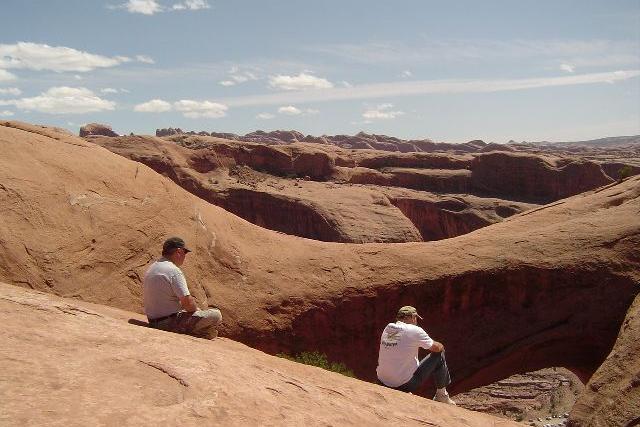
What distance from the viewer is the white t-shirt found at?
7277mm

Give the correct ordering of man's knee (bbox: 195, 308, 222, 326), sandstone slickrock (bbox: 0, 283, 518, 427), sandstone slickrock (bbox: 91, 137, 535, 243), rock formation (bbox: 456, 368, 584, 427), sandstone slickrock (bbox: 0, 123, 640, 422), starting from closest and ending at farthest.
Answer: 1. sandstone slickrock (bbox: 0, 283, 518, 427)
2. man's knee (bbox: 195, 308, 222, 326)
3. sandstone slickrock (bbox: 0, 123, 640, 422)
4. rock formation (bbox: 456, 368, 584, 427)
5. sandstone slickrock (bbox: 91, 137, 535, 243)

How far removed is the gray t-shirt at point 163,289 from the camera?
6891 millimetres

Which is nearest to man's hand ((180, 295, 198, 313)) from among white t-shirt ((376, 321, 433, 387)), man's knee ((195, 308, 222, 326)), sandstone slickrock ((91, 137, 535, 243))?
man's knee ((195, 308, 222, 326))

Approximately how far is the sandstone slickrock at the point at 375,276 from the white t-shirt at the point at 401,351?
408 centimetres

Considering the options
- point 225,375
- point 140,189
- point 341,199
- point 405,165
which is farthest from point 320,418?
point 405,165

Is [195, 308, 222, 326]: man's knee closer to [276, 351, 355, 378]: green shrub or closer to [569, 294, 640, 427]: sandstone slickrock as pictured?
[276, 351, 355, 378]: green shrub

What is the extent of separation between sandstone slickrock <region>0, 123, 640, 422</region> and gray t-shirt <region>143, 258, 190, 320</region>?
3127 millimetres

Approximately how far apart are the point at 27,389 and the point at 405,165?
5290cm

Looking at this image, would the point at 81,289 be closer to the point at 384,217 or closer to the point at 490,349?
the point at 490,349

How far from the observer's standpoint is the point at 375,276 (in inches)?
496

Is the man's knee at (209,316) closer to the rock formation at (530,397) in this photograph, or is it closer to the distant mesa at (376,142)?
the rock formation at (530,397)

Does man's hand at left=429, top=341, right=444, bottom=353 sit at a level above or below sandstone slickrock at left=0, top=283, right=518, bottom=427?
below

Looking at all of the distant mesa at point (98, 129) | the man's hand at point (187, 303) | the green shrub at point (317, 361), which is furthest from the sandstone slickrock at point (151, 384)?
the distant mesa at point (98, 129)

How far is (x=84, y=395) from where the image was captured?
13.0 ft
